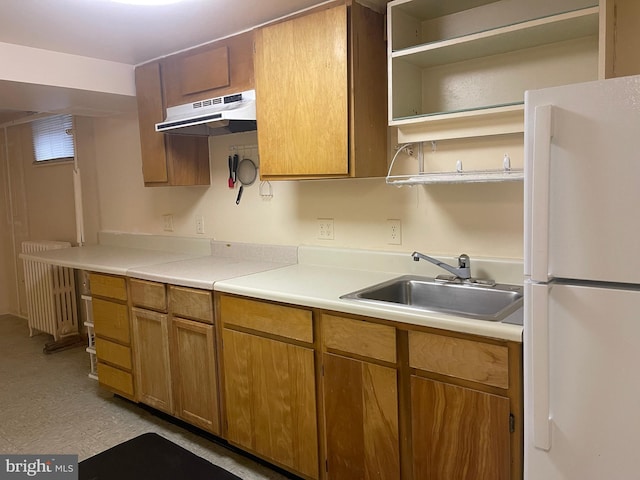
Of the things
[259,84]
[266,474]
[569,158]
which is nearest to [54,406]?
[266,474]

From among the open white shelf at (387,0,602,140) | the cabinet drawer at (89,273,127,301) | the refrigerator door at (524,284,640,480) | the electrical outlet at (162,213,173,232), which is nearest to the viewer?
the refrigerator door at (524,284,640,480)

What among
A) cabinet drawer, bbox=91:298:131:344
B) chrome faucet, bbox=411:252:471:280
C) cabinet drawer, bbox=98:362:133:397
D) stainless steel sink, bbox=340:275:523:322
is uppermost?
chrome faucet, bbox=411:252:471:280

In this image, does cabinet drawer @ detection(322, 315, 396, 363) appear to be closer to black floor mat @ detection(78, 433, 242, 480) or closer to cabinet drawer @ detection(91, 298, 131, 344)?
black floor mat @ detection(78, 433, 242, 480)

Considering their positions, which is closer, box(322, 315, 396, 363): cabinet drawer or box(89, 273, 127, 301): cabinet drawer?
box(322, 315, 396, 363): cabinet drawer

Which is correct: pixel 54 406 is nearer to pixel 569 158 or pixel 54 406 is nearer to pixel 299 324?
pixel 299 324

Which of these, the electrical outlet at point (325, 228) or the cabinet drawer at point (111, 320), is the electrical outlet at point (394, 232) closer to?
the electrical outlet at point (325, 228)

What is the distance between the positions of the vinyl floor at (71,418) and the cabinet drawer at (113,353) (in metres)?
0.30

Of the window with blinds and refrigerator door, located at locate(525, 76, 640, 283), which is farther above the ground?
the window with blinds

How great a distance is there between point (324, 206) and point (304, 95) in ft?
2.09

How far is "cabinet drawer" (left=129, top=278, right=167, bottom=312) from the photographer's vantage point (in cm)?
264

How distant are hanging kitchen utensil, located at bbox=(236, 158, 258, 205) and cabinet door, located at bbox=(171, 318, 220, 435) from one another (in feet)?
3.05

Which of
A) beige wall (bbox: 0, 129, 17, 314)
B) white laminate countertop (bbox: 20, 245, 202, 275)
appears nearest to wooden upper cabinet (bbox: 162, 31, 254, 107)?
white laminate countertop (bbox: 20, 245, 202, 275)

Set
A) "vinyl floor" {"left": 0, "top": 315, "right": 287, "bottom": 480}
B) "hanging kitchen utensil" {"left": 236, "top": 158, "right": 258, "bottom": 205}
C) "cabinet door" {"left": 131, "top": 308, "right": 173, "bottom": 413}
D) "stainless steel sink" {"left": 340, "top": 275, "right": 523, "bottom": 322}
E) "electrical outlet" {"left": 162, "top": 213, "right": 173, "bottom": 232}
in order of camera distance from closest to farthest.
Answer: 1. "stainless steel sink" {"left": 340, "top": 275, "right": 523, "bottom": 322}
2. "vinyl floor" {"left": 0, "top": 315, "right": 287, "bottom": 480}
3. "cabinet door" {"left": 131, "top": 308, "right": 173, "bottom": 413}
4. "hanging kitchen utensil" {"left": 236, "top": 158, "right": 258, "bottom": 205}
5. "electrical outlet" {"left": 162, "top": 213, "right": 173, "bottom": 232}

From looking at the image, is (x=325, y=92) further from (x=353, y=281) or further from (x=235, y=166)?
(x=235, y=166)
